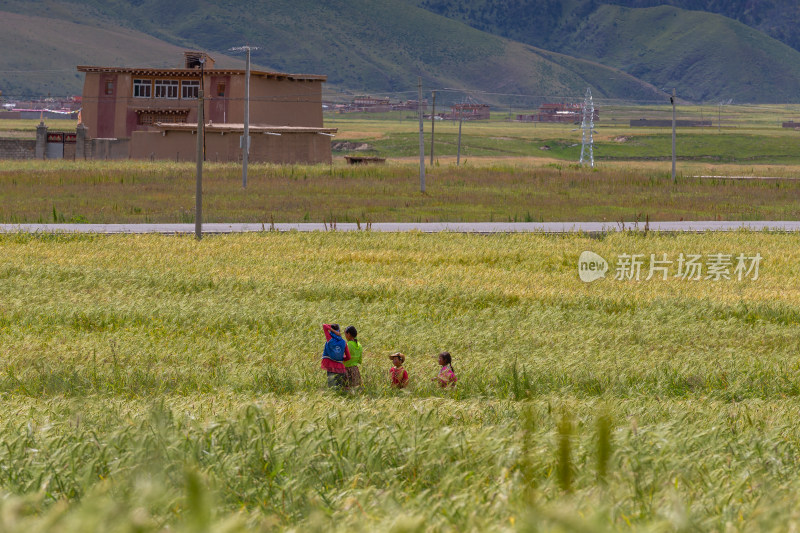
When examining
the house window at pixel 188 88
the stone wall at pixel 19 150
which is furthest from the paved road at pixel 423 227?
the house window at pixel 188 88

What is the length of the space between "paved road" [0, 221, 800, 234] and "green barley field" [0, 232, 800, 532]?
259 cm

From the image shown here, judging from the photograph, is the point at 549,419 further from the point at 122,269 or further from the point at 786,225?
the point at 786,225

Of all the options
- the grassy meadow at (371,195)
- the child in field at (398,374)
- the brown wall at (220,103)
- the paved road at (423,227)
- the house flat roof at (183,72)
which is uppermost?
the house flat roof at (183,72)

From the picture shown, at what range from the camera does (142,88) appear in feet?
289

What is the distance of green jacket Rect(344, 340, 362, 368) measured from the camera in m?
13.7

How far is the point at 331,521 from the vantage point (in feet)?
14.4

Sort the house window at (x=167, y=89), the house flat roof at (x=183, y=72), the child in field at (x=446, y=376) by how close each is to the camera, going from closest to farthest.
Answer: the child in field at (x=446, y=376)
the house flat roof at (x=183, y=72)
the house window at (x=167, y=89)

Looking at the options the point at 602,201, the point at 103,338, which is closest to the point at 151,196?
the point at 602,201

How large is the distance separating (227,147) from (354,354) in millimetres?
61790

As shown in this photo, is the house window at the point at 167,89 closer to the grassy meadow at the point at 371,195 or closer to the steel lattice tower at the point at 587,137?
the grassy meadow at the point at 371,195

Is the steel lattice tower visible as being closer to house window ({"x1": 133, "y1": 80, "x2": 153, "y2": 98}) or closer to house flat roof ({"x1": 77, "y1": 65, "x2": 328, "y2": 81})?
house flat roof ({"x1": 77, "y1": 65, "x2": 328, "y2": 81})

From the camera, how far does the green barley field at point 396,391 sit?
4.72 m

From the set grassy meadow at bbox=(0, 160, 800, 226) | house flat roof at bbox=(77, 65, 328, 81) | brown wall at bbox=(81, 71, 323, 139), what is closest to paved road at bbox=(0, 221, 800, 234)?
grassy meadow at bbox=(0, 160, 800, 226)

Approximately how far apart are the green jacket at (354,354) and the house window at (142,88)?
260ft
